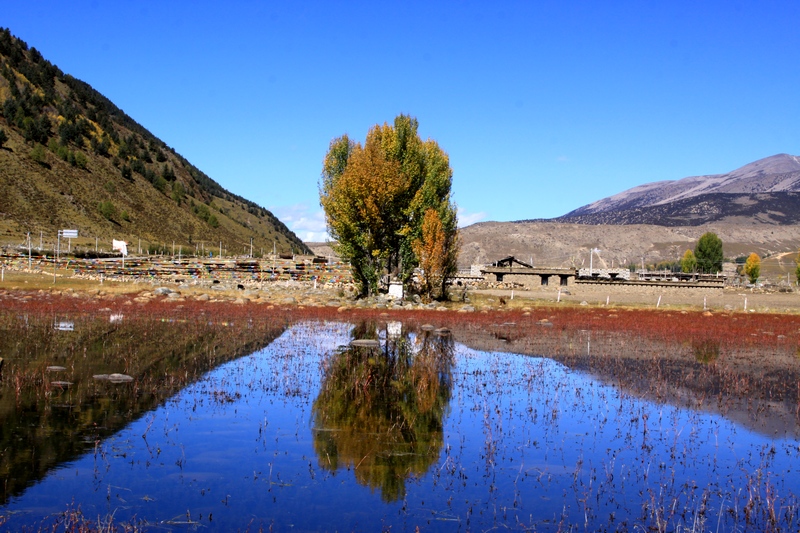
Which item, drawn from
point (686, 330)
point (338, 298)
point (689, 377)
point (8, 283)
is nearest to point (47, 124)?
point (8, 283)

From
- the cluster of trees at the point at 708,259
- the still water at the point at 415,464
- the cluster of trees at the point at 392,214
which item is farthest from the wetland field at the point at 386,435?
the cluster of trees at the point at 708,259

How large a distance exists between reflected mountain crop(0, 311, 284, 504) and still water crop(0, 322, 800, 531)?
28 centimetres

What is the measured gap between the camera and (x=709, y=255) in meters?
143

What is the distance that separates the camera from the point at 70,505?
29.4ft

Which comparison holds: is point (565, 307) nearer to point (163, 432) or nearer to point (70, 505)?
point (163, 432)

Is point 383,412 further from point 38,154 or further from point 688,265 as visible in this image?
point 688,265

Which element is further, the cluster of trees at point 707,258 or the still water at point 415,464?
the cluster of trees at point 707,258

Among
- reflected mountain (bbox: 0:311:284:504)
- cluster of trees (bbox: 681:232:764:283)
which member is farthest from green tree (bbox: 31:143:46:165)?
cluster of trees (bbox: 681:232:764:283)

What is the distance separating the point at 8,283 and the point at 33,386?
41550 millimetres

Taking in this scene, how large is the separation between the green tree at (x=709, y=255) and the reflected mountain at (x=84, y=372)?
411 ft

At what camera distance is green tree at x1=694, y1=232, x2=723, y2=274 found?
458 feet

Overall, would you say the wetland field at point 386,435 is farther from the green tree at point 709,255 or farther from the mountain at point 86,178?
the green tree at point 709,255

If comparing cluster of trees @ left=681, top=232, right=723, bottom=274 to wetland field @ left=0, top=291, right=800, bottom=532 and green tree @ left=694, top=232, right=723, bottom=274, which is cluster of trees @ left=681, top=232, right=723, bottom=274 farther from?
wetland field @ left=0, top=291, right=800, bottom=532

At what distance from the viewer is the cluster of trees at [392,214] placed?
47938mm
